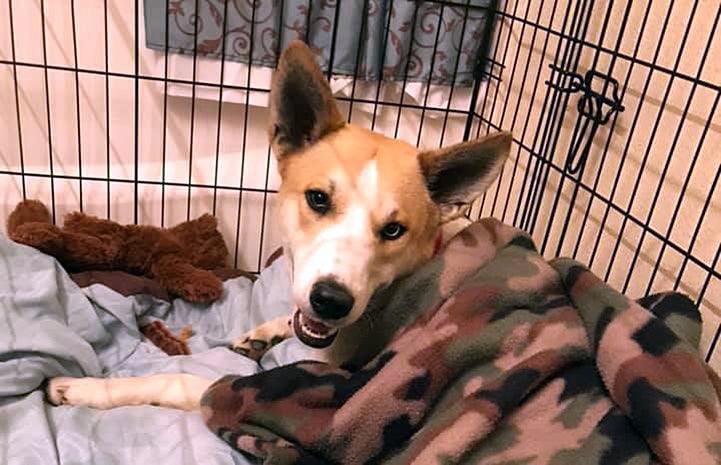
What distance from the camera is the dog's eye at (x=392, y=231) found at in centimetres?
114

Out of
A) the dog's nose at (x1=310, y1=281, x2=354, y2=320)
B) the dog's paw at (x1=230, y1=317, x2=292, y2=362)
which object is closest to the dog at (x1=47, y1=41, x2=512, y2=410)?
the dog's nose at (x1=310, y1=281, x2=354, y2=320)

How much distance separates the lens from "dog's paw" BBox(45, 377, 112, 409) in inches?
49.1

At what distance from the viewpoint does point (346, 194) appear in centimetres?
111

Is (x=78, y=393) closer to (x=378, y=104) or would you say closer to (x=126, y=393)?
(x=126, y=393)

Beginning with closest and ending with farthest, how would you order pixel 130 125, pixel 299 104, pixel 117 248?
pixel 299 104 < pixel 117 248 < pixel 130 125

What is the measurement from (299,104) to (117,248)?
2.83 feet

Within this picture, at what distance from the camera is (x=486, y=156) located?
3.87ft

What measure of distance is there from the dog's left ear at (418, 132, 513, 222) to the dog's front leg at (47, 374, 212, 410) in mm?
601

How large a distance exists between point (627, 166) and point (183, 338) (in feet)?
3.81

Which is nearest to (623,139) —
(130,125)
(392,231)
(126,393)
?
(392,231)

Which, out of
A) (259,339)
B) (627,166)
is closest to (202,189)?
(259,339)

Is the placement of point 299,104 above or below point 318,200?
above

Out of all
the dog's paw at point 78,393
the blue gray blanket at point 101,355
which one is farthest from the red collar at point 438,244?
the dog's paw at point 78,393

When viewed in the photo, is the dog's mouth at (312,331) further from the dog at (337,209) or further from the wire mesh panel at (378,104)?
the wire mesh panel at (378,104)
